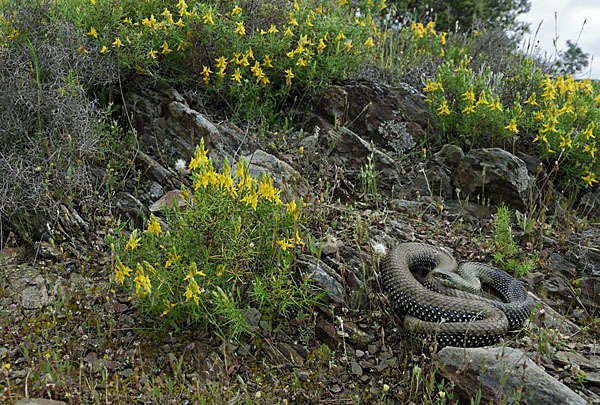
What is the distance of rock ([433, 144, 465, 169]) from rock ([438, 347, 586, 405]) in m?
3.08

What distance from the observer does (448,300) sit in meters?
3.73

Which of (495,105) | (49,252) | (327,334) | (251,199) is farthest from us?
(495,105)

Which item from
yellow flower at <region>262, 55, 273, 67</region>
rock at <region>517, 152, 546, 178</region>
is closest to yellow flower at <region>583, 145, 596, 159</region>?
rock at <region>517, 152, 546, 178</region>

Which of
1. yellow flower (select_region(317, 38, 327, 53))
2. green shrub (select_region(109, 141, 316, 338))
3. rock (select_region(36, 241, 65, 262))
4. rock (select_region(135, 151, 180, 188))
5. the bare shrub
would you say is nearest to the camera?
green shrub (select_region(109, 141, 316, 338))

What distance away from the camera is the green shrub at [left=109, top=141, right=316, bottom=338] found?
3234 mm

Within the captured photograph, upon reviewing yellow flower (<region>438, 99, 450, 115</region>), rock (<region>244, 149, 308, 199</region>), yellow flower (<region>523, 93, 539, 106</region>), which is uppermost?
yellow flower (<region>523, 93, 539, 106</region>)

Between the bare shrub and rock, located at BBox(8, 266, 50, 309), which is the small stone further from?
the bare shrub

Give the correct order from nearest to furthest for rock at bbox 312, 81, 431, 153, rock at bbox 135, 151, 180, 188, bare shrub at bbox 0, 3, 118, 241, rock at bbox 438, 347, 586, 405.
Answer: rock at bbox 438, 347, 586, 405 → bare shrub at bbox 0, 3, 118, 241 → rock at bbox 135, 151, 180, 188 → rock at bbox 312, 81, 431, 153

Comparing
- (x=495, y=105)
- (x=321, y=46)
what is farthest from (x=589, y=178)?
(x=321, y=46)

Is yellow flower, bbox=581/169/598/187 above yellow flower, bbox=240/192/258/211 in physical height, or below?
above

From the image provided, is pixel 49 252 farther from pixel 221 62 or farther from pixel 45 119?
pixel 221 62

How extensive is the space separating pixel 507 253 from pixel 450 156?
1.62 m

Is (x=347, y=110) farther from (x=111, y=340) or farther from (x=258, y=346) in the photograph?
(x=111, y=340)

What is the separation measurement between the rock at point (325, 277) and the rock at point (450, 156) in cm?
263
